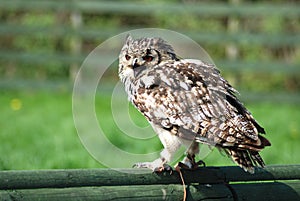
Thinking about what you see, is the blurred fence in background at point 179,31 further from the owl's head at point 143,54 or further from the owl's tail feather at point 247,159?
the owl's tail feather at point 247,159

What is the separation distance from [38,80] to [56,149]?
524cm

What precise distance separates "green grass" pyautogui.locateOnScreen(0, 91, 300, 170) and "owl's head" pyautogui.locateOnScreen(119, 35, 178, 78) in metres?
0.67

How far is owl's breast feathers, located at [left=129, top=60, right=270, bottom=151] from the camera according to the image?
368 cm

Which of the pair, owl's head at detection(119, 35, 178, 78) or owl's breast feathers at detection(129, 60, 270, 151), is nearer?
owl's breast feathers at detection(129, 60, 270, 151)

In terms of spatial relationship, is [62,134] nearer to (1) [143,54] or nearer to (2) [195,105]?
(1) [143,54]

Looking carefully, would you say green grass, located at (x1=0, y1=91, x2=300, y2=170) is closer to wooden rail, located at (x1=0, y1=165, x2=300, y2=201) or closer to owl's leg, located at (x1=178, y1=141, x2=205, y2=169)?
owl's leg, located at (x1=178, y1=141, x2=205, y2=169)

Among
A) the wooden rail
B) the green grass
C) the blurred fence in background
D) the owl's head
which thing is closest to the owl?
the owl's head

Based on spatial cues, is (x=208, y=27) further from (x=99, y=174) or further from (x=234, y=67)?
(x=99, y=174)

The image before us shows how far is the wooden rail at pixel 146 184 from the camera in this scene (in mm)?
3348

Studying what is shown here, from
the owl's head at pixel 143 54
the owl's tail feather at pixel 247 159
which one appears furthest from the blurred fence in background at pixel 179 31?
the owl's tail feather at pixel 247 159

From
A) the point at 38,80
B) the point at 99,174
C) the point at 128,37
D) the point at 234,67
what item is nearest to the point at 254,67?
the point at 234,67

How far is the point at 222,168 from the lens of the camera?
12.6 ft

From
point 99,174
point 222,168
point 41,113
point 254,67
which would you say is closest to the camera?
point 99,174

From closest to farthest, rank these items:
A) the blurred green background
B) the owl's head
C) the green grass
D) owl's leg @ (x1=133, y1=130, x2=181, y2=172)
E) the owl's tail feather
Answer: the owl's tail feather → owl's leg @ (x1=133, y1=130, x2=181, y2=172) → the owl's head → the green grass → the blurred green background
